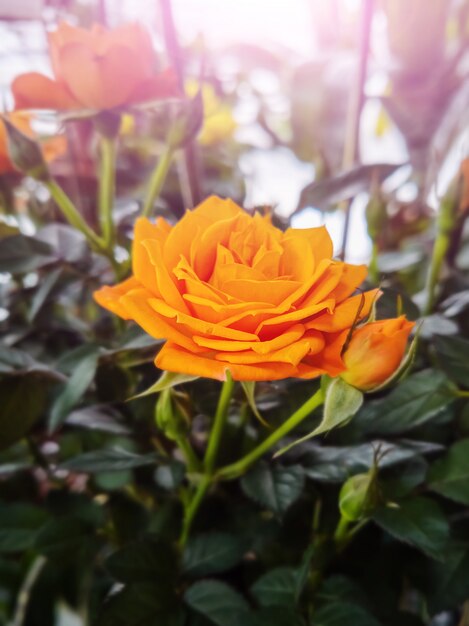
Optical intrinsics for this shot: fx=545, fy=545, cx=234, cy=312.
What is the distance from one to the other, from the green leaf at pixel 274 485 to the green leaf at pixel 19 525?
0.58ft

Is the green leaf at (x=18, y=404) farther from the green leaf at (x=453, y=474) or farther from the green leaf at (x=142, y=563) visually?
the green leaf at (x=453, y=474)

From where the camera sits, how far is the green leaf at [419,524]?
28cm

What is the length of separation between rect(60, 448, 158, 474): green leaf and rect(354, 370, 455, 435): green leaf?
12 centimetres

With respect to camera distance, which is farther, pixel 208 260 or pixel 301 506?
pixel 301 506

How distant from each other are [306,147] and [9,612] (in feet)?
2.07

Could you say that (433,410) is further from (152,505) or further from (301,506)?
(152,505)

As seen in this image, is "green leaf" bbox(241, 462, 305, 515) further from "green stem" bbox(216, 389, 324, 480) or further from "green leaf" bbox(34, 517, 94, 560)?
"green leaf" bbox(34, 517, 94, 560)

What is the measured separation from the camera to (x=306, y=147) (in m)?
0.74

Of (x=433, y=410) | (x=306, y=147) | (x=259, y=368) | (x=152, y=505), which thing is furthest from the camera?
(x=306, y=147)

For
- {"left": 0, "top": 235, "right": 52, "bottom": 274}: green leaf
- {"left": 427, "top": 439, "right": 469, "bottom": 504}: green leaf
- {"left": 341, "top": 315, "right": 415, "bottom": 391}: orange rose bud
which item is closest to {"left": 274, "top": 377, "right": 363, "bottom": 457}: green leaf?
{"left": 341, "top": 315, "right": 415, "bottom": 391}: orange rose bud

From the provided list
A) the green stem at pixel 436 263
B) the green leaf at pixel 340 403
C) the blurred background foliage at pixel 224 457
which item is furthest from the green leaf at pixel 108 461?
the green stem at pixel 436 263

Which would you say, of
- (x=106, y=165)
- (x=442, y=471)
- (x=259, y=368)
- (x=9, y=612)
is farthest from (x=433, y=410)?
(x=9, y=612)

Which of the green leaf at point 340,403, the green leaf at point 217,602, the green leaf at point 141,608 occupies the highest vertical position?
the green leaf at point 340,403

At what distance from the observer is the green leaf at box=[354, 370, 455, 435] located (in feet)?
0.99
